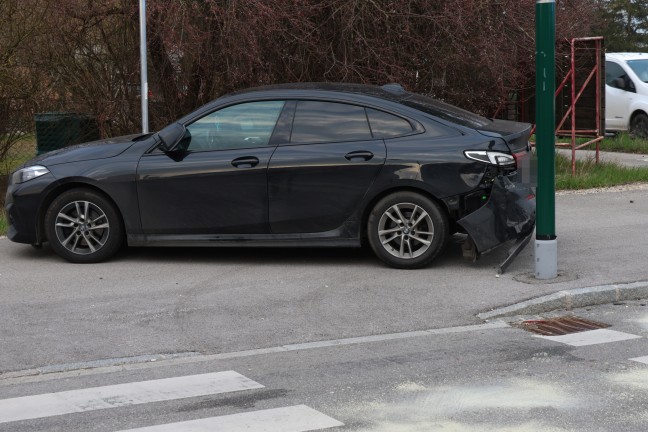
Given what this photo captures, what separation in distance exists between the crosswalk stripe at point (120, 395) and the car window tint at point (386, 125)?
3433 mm

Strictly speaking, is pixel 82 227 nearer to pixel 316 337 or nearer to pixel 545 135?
pixel 316 337

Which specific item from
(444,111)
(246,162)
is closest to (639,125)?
(444,111)

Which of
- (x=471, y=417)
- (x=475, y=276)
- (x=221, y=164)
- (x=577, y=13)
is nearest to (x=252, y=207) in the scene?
(x=221, y=164)

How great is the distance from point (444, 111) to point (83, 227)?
3.39 meters

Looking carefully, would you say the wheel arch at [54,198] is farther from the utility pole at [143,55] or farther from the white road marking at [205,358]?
the white road marking at [205,358]

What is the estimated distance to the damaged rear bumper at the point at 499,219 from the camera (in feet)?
28.6

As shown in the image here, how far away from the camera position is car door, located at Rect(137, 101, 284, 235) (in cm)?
917

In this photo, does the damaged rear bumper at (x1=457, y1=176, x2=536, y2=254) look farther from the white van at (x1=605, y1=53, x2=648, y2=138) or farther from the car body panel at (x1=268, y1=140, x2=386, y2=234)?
the white van at (x1=605, y1=53, x2=648, y2=138)

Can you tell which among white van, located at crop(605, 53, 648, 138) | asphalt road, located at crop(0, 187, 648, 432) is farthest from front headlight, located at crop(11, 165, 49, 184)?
white van, located at crop(605, 53, 648, 138)

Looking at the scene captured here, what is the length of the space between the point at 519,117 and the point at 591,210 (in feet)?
13.9

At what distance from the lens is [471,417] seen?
17.7ft

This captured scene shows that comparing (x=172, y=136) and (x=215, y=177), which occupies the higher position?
(x=172, y=136)

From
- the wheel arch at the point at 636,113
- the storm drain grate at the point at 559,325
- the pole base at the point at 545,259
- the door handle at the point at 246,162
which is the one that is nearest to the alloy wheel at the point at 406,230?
the pole base at the point at 545,259

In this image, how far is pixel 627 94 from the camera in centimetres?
2172
